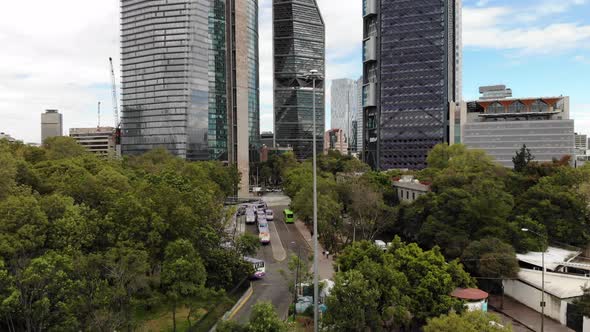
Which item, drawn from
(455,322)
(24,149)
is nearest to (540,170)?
(455,322)

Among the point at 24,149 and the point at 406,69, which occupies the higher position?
the point at 406,69

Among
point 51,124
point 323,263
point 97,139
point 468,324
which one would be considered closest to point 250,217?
point 323,263

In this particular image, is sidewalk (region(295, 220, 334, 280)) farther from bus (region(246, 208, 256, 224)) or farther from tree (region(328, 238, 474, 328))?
bus (region(246, 208, 256, 224))

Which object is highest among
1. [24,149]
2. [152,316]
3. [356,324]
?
[24,149]

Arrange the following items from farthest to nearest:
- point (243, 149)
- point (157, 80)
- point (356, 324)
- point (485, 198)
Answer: point (243, 149), point (157, 80), point (485, 198), point (356, 324)

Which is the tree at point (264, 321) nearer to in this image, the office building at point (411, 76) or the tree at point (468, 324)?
the tree at point (468, 324)

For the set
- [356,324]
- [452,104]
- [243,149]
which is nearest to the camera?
[356,324]

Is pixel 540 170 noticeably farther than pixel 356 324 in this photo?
Yes

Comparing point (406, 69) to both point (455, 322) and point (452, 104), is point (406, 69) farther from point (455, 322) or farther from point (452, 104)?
point (455, 322)
